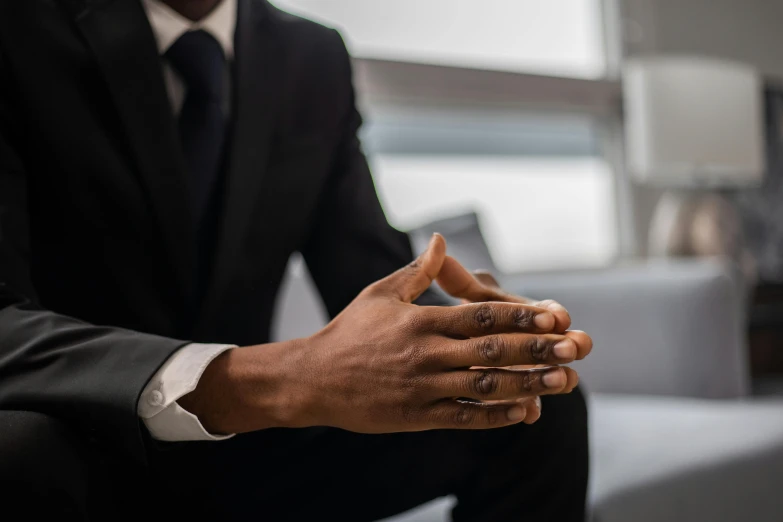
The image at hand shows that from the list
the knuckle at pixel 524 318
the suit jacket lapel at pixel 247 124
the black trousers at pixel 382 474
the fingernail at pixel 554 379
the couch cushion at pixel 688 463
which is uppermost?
the suit jacket lapel at pixel 247 124

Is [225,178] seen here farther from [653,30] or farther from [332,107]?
[653,30]

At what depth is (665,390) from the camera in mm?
1784

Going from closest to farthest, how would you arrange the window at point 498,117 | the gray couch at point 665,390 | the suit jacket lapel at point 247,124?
the suit jacket lapel at point 247,124 → the gray couch at point 665,390 → the window at point 498,117

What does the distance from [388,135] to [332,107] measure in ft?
4.70

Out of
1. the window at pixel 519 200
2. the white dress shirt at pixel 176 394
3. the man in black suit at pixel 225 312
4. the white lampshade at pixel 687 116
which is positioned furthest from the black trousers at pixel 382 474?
the white lampshade at pixel 687 116

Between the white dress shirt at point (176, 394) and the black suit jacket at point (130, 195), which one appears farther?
the black suit jacket at point (130, 195)

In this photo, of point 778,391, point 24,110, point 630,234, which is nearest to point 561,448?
point 24,110

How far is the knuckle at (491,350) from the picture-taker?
0.62m

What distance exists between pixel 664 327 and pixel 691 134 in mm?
1069

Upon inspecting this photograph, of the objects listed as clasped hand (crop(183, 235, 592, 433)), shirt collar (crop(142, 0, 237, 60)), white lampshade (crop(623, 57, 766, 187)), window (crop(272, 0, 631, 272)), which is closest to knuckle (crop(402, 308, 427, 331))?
clasped hand (crop(183, 235, 592, 433))

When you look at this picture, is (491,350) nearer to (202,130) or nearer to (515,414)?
(515,414)

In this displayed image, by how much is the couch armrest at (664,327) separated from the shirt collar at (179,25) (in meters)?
1.06

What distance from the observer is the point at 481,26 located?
118 inches

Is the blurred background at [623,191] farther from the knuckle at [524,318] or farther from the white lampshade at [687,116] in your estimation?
the knuckle at [524,318]
